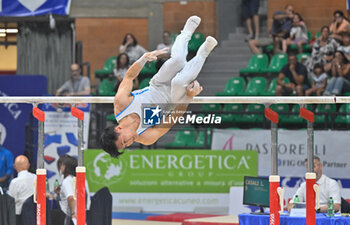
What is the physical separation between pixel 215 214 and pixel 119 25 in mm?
6041

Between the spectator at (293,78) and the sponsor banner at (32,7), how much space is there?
15.3ft

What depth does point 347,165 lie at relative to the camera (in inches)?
490

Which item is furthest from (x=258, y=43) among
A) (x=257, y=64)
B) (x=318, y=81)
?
(x=318, y=81)

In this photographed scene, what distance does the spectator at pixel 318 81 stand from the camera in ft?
46.8

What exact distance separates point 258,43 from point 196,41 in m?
1.31

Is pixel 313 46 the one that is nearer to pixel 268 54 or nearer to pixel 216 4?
pixel 268 54

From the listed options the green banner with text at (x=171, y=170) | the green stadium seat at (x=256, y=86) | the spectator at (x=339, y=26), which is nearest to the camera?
the green banner with text at (x=171, y=170)

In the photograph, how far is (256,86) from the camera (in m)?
15.1

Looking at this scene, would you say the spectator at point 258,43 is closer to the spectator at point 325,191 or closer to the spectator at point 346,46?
the spectator at point 346,46

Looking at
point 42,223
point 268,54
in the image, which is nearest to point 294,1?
point 268,54

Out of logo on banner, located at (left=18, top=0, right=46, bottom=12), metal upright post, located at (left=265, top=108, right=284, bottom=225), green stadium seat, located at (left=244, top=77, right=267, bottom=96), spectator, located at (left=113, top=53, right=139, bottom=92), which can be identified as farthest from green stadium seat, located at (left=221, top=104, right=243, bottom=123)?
metal upright post, located at (left=265, top=108, right=284, bottom=225)

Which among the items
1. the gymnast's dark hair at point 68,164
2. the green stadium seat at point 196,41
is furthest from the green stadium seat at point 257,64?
the gymnast's dark hair at point 68,164

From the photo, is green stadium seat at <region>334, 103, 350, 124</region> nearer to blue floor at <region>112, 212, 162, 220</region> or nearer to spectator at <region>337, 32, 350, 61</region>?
spectator at <region>337, 32, 350, 61</region>

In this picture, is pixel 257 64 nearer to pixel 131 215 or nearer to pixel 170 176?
pixel 170 176
